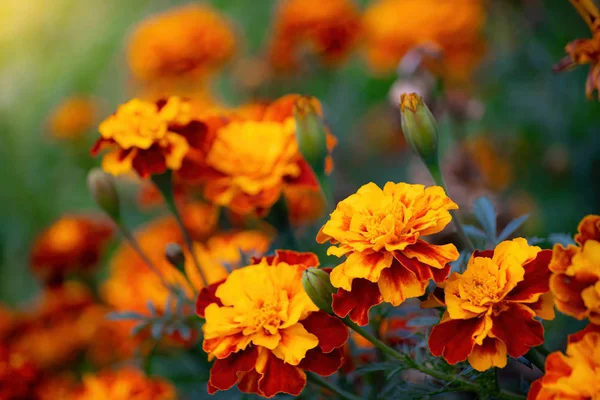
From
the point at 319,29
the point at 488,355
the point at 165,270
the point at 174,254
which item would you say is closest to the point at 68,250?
the point at 165,270

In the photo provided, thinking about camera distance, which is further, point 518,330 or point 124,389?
point 124,389

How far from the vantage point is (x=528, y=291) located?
52 cm

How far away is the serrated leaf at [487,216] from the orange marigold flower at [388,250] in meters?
0.14

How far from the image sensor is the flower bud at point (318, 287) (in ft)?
1.78

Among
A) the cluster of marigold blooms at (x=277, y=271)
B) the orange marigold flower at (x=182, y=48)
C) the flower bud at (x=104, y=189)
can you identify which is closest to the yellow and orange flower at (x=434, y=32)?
the cluster of marigold blooms at (x=277, y=271)

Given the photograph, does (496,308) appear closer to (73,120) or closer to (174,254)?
(174,254)

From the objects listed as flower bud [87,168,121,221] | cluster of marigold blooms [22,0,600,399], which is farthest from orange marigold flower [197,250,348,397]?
flower bud [87,168,121,221]

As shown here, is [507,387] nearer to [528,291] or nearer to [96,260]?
[528,291]

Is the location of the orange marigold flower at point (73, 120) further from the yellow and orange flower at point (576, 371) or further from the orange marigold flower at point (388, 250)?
the yellow and orange flower at point (576, 371)

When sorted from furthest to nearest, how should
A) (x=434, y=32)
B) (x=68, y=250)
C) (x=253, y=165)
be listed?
(x=434, y=32)
(x=68, y=250)
(x=253, y=165)

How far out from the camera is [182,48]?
1.54 meters

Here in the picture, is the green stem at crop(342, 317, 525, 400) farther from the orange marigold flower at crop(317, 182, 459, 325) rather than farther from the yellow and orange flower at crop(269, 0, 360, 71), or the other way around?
the yellow and orange flower at crop(269, 0, 360, 71)

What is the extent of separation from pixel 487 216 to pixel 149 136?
361 millimetres

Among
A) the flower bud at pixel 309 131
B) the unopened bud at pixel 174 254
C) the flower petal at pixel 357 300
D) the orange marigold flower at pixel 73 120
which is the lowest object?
the orange marigold flower at pixel 73 120
